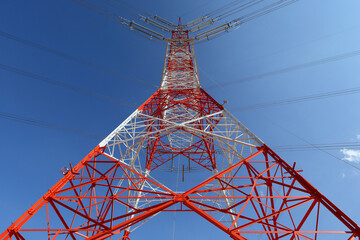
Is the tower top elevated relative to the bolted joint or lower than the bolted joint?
elevated

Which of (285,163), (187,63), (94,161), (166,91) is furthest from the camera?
(187,63)

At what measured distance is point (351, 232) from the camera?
517cm

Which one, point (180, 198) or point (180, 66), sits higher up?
point (180, 66)

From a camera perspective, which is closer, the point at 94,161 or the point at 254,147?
the point at 94,161

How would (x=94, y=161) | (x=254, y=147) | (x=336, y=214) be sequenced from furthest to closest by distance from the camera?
(x=254, y=147)
(x=94, y=161)
(x=336, y=214)

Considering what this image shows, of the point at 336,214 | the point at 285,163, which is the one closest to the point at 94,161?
the point at 285,163

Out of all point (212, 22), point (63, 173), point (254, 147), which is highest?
point (212, 22)

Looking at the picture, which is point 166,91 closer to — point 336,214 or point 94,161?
point 94,161

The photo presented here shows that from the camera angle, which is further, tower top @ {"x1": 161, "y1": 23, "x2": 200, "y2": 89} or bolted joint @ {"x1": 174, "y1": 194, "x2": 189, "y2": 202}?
tower top @ {"x1": 161, "y1": 23, "x2": 200, "y2": 89}

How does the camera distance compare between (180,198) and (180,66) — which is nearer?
(180,198)

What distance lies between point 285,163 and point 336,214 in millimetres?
1938

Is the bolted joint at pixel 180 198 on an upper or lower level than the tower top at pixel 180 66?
lower

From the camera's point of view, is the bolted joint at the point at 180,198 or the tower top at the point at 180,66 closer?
the bolted joint at the point at 180,198

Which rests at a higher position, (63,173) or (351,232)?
(63,173)
